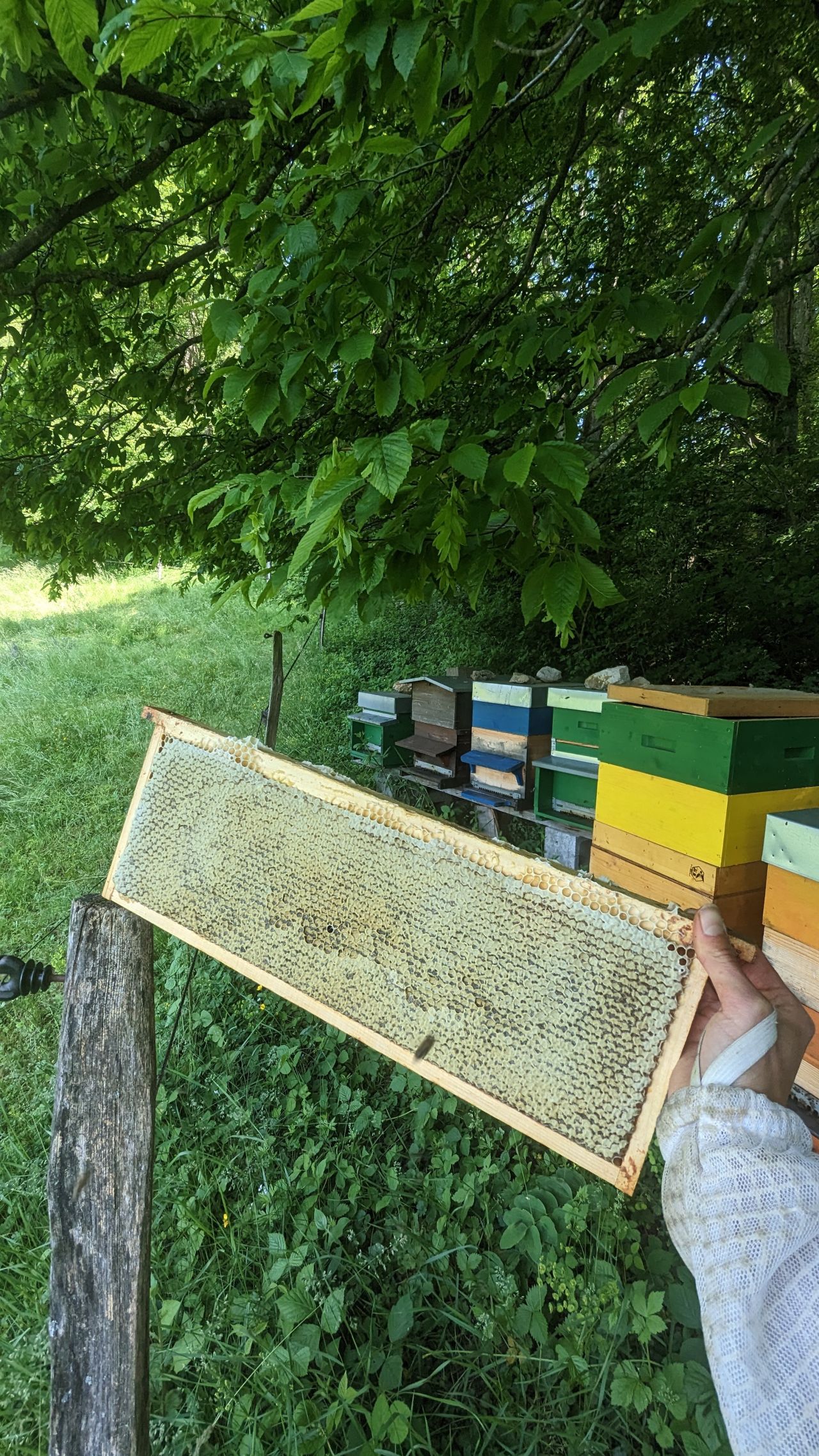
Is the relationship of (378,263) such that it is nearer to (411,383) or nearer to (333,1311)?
(411,383)

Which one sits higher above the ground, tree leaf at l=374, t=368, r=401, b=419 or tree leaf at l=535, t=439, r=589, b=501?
tree leaf at l=374, t=368, r=401, b=419

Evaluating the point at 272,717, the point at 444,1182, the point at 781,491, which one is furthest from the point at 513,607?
the point at 444,1182

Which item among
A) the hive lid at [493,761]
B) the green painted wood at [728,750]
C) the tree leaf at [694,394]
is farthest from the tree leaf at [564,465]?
the hive lid at [493,761]

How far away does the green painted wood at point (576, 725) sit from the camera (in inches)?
126

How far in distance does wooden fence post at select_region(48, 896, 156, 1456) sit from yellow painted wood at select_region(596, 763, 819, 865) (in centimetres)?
168

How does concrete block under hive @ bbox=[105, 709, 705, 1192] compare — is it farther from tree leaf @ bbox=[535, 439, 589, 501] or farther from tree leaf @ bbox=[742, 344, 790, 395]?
tree leaf @ bbox=[742, 344, 790, 395]

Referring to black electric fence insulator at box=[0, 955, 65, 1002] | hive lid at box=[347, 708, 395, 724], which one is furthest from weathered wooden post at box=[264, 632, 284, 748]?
black electric fence insulator at box=[0, 955, 65, 1002]

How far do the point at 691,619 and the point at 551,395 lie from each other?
303 centimetres

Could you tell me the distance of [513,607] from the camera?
22.7 ft

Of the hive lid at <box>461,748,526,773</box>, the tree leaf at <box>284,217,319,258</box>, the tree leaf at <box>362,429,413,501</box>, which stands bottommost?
the hive lid at <box>461,748,526,773</box>

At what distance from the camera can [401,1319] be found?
6.04ft

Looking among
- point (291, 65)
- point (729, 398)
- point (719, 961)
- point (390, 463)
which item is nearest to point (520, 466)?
Result: point (390, 463)

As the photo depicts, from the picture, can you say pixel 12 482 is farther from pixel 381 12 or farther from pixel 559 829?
pixel 559 829

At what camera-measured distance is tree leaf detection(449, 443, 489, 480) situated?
4.25 feet
